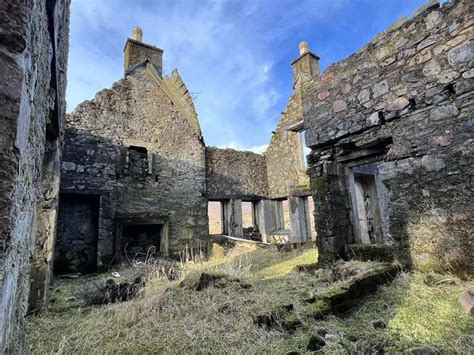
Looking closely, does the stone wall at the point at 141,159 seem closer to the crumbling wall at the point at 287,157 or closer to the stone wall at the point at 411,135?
the crumbling wall at the point at 287,157

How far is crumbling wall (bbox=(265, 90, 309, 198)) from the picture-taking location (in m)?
10.8

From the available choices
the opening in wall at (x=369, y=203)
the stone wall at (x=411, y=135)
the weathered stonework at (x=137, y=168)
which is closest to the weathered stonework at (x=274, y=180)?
the weathered stonework at (x=137, y=168)

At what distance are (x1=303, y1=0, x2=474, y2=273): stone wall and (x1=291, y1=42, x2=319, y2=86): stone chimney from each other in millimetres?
6900

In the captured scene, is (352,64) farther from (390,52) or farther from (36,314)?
(36,314)

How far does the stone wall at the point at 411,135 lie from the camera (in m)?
3.21

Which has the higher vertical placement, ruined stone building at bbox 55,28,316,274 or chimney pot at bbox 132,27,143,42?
chimney pot at bbox 132,27,143,42

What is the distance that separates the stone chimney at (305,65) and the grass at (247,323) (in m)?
9.57

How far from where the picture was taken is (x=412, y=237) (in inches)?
139

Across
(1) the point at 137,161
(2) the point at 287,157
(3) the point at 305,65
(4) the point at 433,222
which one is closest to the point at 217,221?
(2) the point at 287,157

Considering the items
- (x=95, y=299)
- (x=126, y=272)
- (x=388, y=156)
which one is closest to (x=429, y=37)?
(x=388, y=156)

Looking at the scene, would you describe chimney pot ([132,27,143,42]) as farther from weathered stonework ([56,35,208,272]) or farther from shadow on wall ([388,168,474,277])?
shadow on wall ([388,168,474,277])

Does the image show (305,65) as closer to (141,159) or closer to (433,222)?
(141,159)

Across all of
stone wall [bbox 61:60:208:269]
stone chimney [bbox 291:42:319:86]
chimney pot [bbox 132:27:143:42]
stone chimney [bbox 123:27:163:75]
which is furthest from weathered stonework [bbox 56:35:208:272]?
stone chimney [bbox 291:42:319:86]

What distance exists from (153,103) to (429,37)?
8013 millimetres
